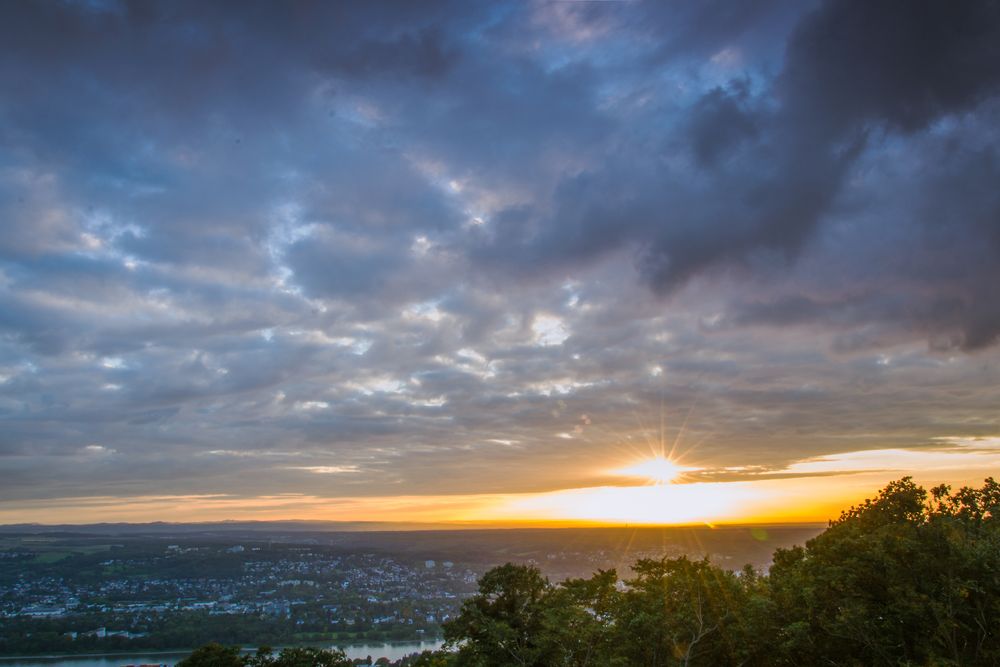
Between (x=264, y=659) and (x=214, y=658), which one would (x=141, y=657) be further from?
(x=264, y=659)

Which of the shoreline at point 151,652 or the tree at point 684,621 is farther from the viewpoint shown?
the shoreline at point 151,652

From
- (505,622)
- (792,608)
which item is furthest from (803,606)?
(505,622)

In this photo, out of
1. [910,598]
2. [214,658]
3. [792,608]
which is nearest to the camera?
[910,598]

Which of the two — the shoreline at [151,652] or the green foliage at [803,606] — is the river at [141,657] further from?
the green foliage at [803,606]

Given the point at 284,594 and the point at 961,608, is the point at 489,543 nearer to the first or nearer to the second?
the point at 284,594

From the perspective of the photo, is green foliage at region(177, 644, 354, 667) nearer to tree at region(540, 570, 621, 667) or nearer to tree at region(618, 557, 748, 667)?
tree at region(540, 570, 621, 667)

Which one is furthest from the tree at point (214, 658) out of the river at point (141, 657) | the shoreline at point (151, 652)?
the shoreline at point (151, 652)
